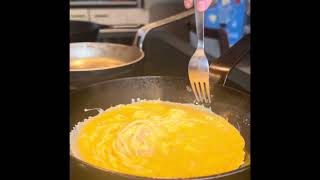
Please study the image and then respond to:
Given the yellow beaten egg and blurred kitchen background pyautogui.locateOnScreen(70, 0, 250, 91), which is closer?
the yellow beaten egg

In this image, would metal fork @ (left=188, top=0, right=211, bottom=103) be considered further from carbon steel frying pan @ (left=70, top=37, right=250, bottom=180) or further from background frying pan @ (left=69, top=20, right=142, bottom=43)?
background frying pan @ (left=69, top=20, right=142, bottom=43)

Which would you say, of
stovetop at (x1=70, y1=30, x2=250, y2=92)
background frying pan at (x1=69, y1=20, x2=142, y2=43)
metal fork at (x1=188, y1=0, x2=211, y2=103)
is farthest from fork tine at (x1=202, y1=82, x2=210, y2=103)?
background frying pan at (x1=69, y1=20, x2=142, y2=43)

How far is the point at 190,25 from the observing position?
10.2 feet

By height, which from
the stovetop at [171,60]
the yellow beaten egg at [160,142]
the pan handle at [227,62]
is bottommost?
the yellow beaten egg at [160,142]

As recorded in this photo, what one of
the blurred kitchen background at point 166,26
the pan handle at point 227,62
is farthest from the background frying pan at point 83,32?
the pan handle at point 227,62

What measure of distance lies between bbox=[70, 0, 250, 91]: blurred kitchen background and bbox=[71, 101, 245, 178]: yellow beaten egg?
0.69 meters

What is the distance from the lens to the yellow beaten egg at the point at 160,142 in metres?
0.74

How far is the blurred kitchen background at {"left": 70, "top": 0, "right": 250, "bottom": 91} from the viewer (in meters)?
1.94

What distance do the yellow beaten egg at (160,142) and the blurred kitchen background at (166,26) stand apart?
0.69m

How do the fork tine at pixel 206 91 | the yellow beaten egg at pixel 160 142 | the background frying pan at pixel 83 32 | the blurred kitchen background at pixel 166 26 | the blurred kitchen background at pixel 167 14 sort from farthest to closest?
the blurred kitchen background at pixel 167 14 → the blurred kitchen background at pixel 166 26 → the background frying pan at pixel 83 32 → the fork tine at pixel 206 91 → the yellow beaten egg at pixel 160 142

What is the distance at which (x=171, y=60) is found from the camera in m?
1.68

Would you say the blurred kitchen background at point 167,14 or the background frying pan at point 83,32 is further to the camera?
the blurred kitchen background at point 167,14

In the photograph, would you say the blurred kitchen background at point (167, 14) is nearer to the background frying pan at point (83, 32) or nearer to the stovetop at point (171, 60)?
the stovetop at point (171, 60)
